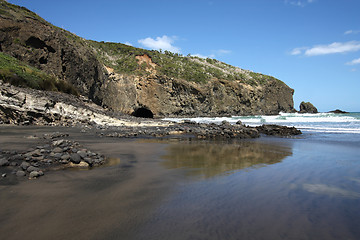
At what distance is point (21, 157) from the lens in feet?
17.0

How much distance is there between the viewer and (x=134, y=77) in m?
45.2

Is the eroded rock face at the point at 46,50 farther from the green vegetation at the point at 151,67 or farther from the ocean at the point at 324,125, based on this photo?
the ocean at the point at 324,125

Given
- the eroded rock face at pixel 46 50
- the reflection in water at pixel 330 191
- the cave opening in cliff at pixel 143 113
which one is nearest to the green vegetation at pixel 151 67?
the cave opening in cliff at pixel 143 113

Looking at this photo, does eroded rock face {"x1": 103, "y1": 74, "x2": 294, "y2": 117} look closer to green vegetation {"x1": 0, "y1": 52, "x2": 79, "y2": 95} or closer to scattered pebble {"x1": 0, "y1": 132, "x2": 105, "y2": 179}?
green vegetation {"x1": 0, "y1": 52, "x2": 79, "y2": 95}

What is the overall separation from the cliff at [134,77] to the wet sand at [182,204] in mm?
24259

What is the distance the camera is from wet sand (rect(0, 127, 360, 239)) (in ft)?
8.91

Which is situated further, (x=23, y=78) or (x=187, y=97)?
(x=187, y=97)

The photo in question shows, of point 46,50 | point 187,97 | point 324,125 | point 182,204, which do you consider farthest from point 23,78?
point 187,97

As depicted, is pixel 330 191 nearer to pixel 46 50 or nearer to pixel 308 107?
pixel 46 50

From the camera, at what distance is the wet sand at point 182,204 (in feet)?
8.91

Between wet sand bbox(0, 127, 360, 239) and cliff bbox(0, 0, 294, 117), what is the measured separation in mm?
24259

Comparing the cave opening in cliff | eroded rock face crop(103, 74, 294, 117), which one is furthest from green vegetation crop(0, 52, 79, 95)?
the cave opening in cliff

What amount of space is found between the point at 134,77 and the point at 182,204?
4377 cm

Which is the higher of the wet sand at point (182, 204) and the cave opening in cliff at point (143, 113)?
the cave opening in cliff at point (143, 113)
